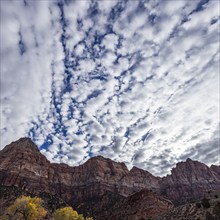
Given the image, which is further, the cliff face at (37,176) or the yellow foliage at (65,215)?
the cliff face at (37,176)

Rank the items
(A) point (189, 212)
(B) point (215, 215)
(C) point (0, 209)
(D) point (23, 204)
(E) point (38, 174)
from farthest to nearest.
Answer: (E) point (38, 174)
(C) point (0, 209)
(D) point (23, 204)
(A) point (189, 212)
(B) point (215, 215)

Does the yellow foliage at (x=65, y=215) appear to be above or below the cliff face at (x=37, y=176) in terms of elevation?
below

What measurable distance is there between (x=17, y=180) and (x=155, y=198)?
283 feet

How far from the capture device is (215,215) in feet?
125

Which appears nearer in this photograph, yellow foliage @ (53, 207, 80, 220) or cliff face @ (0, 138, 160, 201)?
yellow foliage @ (53, 207, 80, 220)

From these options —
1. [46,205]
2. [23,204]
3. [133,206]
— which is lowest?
[23,204]

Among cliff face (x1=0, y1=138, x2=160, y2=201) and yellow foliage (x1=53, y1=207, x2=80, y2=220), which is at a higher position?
cliff face (x1=0, y1=138, x2=160, y2=201)

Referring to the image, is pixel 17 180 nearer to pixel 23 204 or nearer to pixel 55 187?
pixel 55 187

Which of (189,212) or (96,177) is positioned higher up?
(96,177)

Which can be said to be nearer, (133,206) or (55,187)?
(133,206)

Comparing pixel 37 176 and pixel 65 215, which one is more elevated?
pixel 37 176

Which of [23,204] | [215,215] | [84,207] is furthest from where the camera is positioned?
[84,207]

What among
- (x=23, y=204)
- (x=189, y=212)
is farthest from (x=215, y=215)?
(x=23, y=204)

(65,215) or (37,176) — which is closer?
(65,215)
